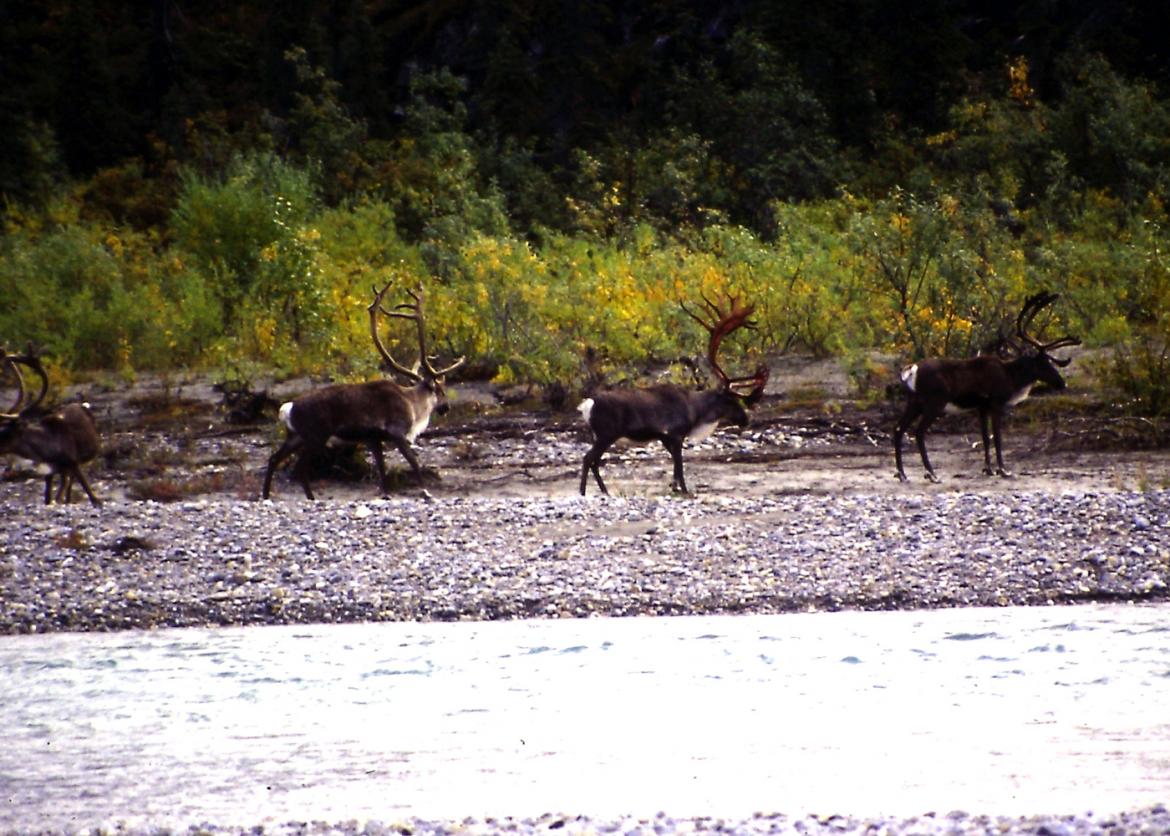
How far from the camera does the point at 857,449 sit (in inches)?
635

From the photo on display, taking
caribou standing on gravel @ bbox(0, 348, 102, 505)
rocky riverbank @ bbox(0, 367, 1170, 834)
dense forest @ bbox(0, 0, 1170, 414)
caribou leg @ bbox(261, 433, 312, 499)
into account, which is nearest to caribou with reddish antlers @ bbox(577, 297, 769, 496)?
rocky riverbank @ bbox(0, 367, 1170, 834)

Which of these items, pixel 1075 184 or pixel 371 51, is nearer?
pixel 1075 184

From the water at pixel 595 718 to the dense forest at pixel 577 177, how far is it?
8.27 meters

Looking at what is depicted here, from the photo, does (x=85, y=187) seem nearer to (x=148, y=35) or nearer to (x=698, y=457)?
(x=148, y=35)

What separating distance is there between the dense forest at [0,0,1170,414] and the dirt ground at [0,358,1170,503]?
70 centimetres

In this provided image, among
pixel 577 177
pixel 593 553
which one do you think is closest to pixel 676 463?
pixel 593 553

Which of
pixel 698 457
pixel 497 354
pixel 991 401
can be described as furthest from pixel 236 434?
pixel 991 401

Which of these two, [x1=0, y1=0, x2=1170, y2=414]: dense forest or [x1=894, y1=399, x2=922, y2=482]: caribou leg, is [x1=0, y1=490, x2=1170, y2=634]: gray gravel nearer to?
[x1=894, y1=399, x2=922, y2=482]: caribou leg

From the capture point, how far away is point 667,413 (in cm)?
1414

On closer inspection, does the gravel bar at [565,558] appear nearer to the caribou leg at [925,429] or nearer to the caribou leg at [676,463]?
the caribou leg at [676,463]

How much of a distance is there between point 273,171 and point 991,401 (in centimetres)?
1451

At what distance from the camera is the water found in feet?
21.3

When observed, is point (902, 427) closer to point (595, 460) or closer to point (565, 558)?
point (595, 460)

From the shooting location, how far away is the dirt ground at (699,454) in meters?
14.7
